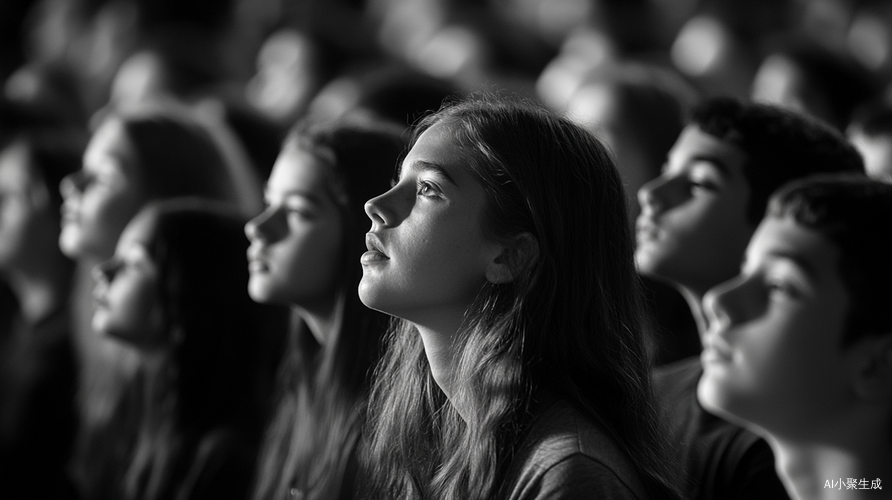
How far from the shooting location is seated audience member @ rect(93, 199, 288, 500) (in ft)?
7.55

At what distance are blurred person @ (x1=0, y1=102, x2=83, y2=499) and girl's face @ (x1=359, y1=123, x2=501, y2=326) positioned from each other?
190cm

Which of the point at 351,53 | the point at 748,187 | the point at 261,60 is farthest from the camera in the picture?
the point at 261,60

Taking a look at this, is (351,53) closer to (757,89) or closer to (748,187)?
(757,89)

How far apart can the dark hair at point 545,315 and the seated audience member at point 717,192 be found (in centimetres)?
49

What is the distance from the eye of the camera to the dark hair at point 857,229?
132 cm

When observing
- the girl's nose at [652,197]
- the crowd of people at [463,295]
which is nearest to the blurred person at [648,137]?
the crowd of people at [463,295]

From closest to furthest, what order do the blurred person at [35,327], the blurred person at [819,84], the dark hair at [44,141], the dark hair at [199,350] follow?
1. the dark hair at [199,350]
2. the blurred person at [35,327]
3. the blurred person at [819,84]
4. the dark hair at [44,141]

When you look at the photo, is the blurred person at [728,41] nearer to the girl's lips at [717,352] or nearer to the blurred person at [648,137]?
the blurred person at [648,137]

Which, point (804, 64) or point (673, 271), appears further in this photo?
point (804, 64)

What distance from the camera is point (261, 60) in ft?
16.7

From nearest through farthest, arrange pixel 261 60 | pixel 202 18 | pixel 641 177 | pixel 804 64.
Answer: pixel 641 177 → pixel 804 64 → pixel 261 60 → pixel 202 18

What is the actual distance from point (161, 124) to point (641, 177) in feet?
4.31

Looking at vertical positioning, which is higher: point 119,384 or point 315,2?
point 315,2

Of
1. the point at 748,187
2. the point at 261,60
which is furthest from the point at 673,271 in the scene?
the point at 261,60
